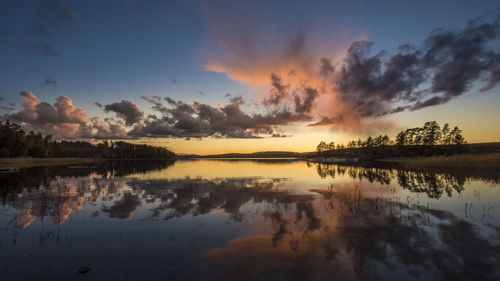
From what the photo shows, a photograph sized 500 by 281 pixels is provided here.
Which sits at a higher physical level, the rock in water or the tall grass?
the tall grass

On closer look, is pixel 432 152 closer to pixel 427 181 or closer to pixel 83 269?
pixel 427 181

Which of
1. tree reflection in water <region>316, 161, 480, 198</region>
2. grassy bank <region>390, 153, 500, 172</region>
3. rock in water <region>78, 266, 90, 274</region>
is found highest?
grassy bank <region>390, 153, 500, 172</region>

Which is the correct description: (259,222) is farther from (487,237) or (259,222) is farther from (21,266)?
(487,237)

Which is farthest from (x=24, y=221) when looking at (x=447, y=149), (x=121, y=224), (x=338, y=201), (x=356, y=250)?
(x=447, y=149)

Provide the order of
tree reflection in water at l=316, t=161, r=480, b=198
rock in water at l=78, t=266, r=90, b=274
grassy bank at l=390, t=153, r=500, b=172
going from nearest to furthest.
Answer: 1. rock in water at l=78, t=266, r=90, b=274
2. tree reflection in water at l=316, t=161, r=480, b=198
3. grassy bank at l=390, t=153, r=500, b=172

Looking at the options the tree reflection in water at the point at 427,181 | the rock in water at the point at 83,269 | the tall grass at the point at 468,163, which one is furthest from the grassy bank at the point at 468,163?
the rock in water at the point at 83,269

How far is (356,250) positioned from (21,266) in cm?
1233

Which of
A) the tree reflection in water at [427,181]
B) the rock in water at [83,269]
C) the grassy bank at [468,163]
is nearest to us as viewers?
the rock in water at [83,269]

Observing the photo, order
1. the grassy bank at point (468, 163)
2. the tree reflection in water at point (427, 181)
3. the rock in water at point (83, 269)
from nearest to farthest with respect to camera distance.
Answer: the rock in water at point (83, 269) → the tree reflection in water at point (427, 181) → the grassy bank at point (468, 163)

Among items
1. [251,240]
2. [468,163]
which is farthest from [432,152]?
[251,240]

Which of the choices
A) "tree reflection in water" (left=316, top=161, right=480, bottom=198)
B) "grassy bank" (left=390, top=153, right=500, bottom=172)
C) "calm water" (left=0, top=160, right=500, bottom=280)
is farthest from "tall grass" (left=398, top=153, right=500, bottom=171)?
"calm water" (left=0, top=160, right=500, bottom=280)

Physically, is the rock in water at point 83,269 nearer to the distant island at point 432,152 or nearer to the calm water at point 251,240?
the calm water at point 251,240

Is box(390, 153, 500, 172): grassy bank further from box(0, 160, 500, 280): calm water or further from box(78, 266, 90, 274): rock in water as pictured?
box(78, 266, 90, 274): rock in water

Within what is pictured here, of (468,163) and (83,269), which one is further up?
(468,163)
